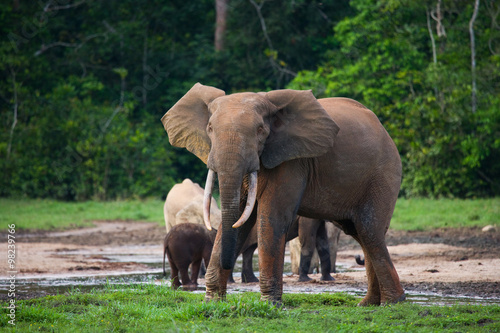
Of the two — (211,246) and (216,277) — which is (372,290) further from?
(211,246)

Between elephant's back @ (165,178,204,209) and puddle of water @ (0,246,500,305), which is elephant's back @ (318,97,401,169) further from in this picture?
elephant's back @ (165,178,204,209)

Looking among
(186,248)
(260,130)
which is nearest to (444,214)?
(186,248)

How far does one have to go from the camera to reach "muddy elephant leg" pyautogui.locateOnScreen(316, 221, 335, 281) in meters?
11.0

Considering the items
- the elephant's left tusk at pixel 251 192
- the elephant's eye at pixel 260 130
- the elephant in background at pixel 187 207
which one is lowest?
the elephant in background at pixel 187 207

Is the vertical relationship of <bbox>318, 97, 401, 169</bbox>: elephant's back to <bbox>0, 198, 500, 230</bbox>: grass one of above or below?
above

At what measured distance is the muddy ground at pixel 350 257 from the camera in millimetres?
10031

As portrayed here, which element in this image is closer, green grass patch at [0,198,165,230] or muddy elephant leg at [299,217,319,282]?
muddy elephant leg at [299,217,319,282]

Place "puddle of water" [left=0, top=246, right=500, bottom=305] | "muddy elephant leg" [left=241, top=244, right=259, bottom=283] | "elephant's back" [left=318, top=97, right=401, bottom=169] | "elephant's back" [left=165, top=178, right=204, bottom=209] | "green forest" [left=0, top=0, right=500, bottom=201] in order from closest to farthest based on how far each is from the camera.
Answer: "elephant's back" [left=318, top=97, right=401, bottom=169] < "puddle of water" [left=0, top=246, right=500, bottom=305] < "muddy elephant leg" [left=241, top=244, right=259, bottom=283] < "elephant's back" [left=165, top=178, right=204, bottom=209] < "green forest" [left=0, top=0, right=500, bottom=201]

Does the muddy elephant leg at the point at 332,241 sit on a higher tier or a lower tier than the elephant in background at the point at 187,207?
lower

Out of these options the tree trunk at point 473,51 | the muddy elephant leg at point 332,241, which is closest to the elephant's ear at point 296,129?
the muddy elephant leg at point 332,241

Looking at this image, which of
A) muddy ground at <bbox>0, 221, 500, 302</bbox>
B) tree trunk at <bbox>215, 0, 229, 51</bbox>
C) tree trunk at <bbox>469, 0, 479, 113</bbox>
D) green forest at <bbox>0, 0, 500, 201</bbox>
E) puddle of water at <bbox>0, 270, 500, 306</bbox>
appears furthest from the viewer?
tree trunk at <bbox>215, 0, 229, 51</bbox>

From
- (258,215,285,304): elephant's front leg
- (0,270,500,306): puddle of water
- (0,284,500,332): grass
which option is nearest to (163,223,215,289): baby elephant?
(0,270,500,306): puddle of water

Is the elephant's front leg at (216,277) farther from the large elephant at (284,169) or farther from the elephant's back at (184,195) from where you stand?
the elephant's back at (184,195)

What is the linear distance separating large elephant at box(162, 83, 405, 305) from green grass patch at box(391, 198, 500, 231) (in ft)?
32.4
